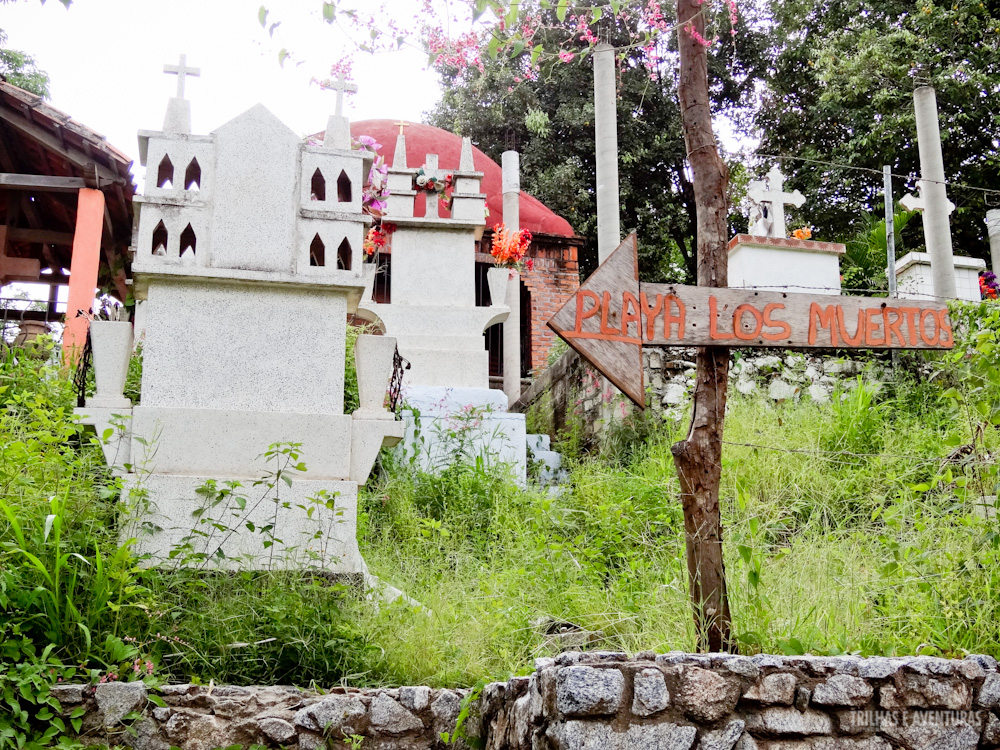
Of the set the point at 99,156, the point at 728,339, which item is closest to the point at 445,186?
the point at 99,156

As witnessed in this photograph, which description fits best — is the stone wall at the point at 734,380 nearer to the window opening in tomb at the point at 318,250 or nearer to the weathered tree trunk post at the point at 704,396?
the window opening in tomb at the point at 318,250

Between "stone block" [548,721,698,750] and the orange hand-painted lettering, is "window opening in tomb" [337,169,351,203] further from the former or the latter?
"stone block" [548,721,698,750]

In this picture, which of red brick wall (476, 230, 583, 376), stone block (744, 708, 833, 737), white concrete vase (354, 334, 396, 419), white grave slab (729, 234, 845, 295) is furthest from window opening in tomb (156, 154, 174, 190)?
red brick wall (476, 230, 583, 376)

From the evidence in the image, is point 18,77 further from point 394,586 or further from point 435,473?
point 394,586

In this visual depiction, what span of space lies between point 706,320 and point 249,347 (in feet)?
8.39

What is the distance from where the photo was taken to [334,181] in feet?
17.4

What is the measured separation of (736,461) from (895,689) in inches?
142

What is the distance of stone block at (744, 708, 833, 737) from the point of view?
2.87m

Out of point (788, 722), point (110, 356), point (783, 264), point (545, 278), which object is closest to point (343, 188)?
point (110, 356)

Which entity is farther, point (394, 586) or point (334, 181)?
point (334, 181)

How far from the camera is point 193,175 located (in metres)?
5.20

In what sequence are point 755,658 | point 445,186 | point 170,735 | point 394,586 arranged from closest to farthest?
point 755,658
point 170,735
point 394,586
point 445,186

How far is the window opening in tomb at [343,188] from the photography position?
534 cm

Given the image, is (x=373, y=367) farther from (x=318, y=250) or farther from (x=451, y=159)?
(x=451, y=159)
